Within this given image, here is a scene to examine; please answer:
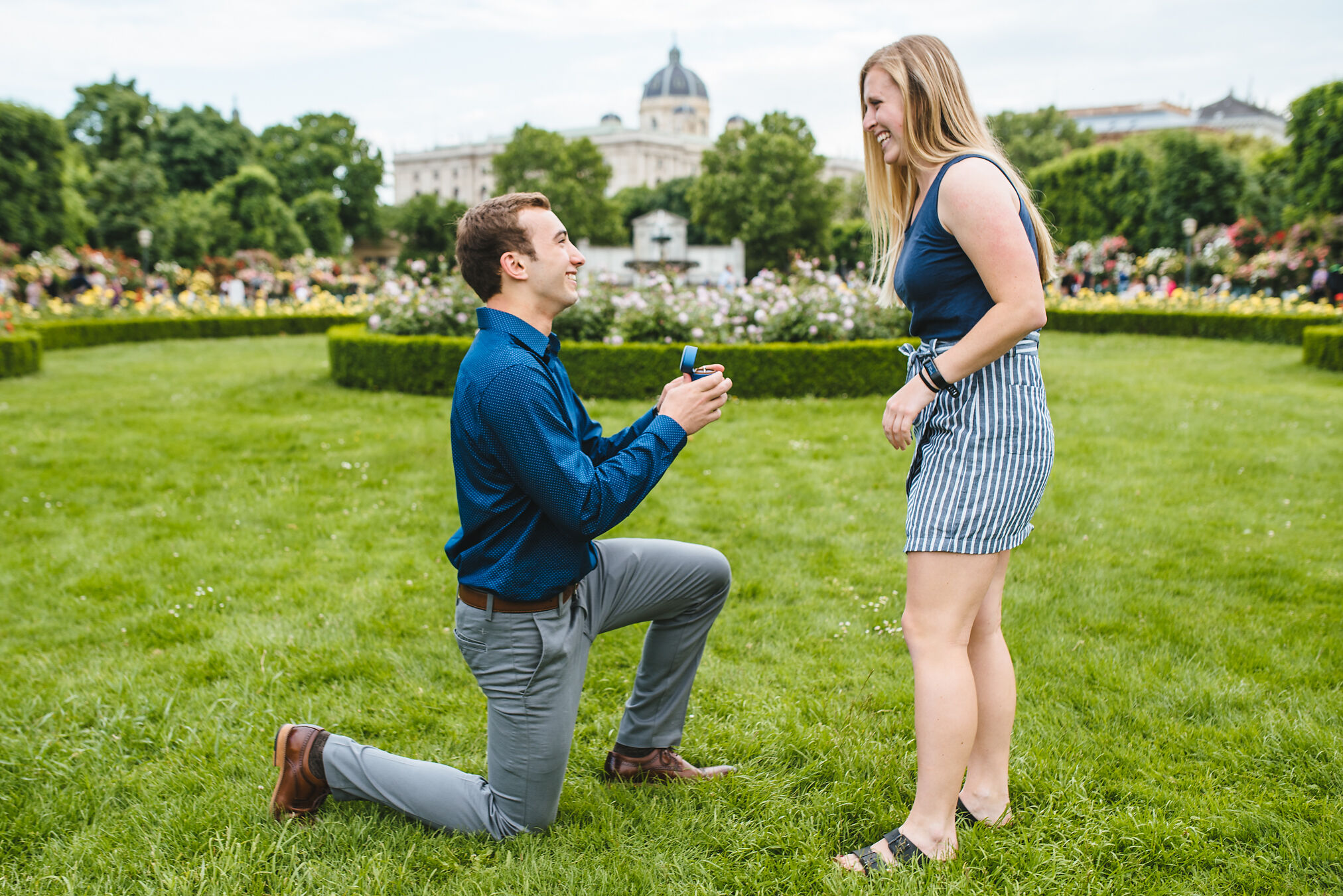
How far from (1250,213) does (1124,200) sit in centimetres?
350

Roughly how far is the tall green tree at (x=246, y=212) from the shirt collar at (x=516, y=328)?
38538 millimetres

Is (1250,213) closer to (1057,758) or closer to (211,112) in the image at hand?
(1057,758)

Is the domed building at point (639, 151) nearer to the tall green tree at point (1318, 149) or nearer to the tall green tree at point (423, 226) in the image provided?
the tall green tree at point (423, 226)

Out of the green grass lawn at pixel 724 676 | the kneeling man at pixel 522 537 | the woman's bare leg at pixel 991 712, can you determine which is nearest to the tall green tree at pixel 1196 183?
the green grass lawn at pixel 724 676

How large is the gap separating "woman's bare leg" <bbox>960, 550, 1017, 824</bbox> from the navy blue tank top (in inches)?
23.5

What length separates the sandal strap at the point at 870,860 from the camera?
2072mm

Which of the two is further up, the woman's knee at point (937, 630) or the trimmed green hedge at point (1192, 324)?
the trimmed green hedge at point (1192, 324)

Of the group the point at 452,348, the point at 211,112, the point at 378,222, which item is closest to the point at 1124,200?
the point at 452,348

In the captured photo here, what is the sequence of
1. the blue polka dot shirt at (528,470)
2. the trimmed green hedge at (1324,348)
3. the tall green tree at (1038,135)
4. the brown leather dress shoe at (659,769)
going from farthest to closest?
the tall green tree at (1038,135)
the trimmed green hedge at (1324,348)
the brown leather dress shoe at (659,769)
the blue polka dot shirt at (528,470)

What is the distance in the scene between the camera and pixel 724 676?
3.21m

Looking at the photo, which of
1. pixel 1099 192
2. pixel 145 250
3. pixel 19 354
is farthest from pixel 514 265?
pixel 145 250

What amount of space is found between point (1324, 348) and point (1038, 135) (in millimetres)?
50496

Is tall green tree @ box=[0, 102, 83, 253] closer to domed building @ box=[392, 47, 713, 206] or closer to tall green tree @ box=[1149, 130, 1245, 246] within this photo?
tall green tree @ box=[1149, 130, 1245, 246]

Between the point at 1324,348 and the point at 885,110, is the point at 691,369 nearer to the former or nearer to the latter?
the point at 885,110
